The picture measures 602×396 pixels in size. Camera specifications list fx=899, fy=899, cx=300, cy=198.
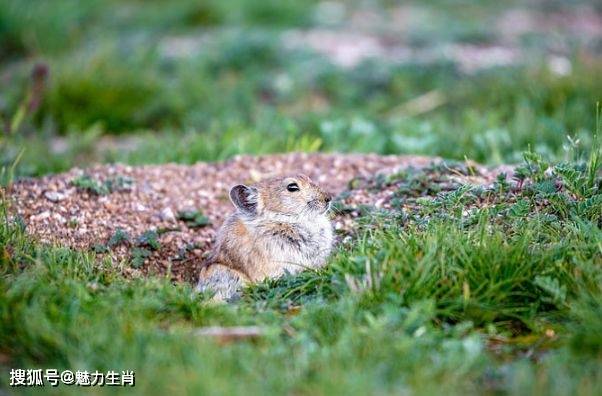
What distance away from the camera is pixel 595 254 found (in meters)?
4.80

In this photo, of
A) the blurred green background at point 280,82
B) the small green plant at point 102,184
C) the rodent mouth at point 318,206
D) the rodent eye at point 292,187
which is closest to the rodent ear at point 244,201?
the rodent eye at point 292,187

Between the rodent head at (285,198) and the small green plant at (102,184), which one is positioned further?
the small green plant at (102,184)

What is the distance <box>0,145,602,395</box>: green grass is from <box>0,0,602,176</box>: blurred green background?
203 cm

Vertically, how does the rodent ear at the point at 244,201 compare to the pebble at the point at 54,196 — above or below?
above

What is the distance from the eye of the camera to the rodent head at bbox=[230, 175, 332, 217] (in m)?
5.96

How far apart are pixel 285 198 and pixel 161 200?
117cm

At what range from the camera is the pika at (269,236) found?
18.4ft

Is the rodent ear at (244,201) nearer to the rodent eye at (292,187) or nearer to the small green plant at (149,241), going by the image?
the rodent eye at (292,187)

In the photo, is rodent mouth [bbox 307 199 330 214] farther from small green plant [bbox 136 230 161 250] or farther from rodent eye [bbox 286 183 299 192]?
small green plant [bbox 136 230 161 250]

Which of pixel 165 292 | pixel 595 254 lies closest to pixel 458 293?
A: pixel 595 254

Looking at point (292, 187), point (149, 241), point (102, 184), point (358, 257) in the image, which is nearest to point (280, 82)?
point (102, 184)

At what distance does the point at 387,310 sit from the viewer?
14.4 ft

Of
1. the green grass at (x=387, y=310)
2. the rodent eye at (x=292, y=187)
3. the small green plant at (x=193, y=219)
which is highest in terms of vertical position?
the rodent eye at (x=292, y=187)

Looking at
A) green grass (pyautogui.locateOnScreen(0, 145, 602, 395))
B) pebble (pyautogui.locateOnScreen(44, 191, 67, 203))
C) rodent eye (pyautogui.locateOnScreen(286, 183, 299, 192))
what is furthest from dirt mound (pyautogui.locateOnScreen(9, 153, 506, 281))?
green grass (pyautogui.locateOnScreen(0, 145, 602, 395))
